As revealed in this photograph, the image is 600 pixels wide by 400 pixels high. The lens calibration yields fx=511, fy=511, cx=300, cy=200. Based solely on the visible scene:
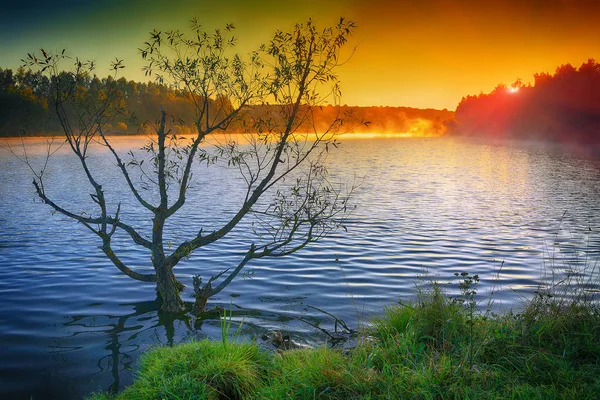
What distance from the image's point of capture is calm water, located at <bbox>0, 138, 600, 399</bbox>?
10.8m

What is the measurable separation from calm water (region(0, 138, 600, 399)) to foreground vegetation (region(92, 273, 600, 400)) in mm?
1465

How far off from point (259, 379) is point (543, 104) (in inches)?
5351

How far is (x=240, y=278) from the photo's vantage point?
16.1 meters

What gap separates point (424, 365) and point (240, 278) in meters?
9.46

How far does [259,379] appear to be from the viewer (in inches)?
315

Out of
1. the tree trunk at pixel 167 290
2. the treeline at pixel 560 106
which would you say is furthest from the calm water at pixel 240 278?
the treeline at pixel 560 106

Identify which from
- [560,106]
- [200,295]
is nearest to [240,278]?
[200,295]

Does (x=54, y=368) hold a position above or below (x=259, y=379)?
below

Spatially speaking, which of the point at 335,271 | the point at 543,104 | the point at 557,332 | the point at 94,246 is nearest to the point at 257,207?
the point at 94,246

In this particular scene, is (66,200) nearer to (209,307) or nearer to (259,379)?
(209,307)

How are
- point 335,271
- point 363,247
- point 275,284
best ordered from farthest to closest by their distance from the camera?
1. point 363,247
2. point 335,271
3. point 275,284

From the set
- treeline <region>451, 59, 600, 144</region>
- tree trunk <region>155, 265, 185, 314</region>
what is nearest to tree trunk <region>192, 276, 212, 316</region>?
tree trunk <region>155, 265, 185, 314</region>

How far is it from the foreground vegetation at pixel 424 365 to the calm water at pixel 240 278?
1.46 metres

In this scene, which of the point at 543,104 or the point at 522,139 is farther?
the point at 522,139
